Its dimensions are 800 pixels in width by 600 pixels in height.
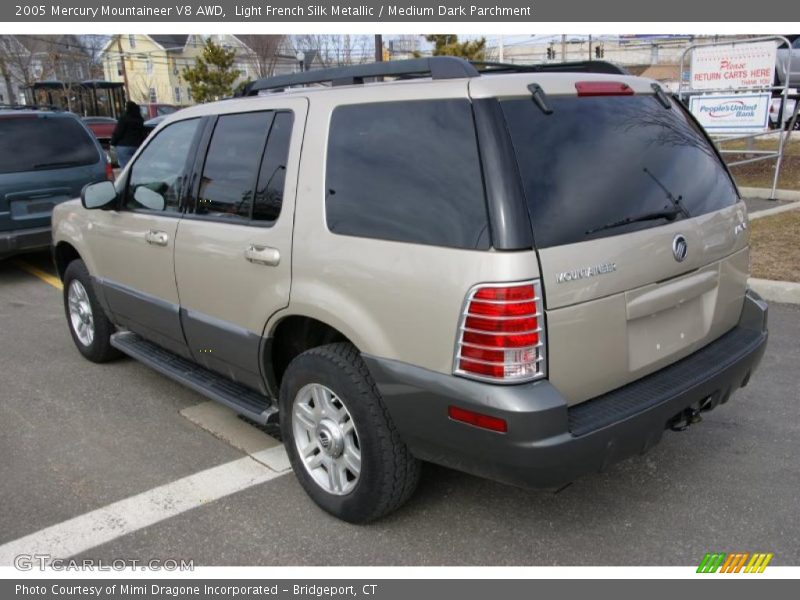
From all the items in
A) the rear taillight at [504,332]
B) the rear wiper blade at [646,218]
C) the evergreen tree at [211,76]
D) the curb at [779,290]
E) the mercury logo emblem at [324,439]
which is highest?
the evergreen tree at [211,76]

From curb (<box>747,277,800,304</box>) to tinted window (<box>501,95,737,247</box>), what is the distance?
131 inches

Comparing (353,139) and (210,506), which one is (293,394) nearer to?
(210,506)

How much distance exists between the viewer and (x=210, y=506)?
3352mm

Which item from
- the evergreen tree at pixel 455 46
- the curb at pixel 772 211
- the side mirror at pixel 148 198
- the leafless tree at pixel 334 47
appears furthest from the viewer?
the leafless tree at pixel 334 47

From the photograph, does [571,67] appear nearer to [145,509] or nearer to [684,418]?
[684,418]

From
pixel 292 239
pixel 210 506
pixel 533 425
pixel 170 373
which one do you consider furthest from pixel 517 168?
pixel 170 373

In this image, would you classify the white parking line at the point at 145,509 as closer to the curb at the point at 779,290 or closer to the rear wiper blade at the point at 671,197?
the rear wiper blade at the point at 671,197

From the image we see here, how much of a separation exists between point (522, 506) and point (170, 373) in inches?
87.0

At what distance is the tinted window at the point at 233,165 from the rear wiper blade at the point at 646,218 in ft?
5.68

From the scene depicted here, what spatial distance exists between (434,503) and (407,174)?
1577 millimetres

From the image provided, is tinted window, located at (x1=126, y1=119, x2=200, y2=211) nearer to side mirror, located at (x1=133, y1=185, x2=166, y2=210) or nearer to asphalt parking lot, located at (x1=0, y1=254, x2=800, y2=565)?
side mirror, located at (x1=133, y1=185, x2=166, y2=210)

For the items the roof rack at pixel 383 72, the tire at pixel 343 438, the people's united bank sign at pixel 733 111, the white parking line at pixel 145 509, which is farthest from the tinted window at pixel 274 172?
the people's united bank sign at pixel 733 111

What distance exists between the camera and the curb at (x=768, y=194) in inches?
404

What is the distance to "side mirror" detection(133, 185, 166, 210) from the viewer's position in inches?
165
